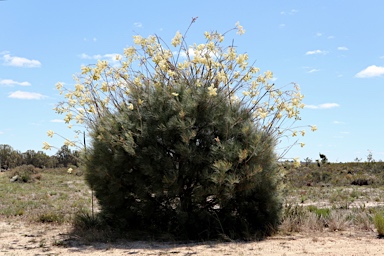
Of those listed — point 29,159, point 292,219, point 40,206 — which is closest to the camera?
point 292,219

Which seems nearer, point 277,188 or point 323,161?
point 277,188

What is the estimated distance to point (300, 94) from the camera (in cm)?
1055

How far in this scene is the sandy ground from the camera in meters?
8.12

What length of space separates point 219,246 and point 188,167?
1773mm

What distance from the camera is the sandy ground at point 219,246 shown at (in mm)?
8125

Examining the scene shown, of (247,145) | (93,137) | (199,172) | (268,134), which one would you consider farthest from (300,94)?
(93,137)

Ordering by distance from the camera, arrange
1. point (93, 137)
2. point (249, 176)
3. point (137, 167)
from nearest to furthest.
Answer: point (249, 176), point (137, 167), point (93, 137)

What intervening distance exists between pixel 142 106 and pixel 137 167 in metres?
1.35

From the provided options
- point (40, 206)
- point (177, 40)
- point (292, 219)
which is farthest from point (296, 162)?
point (40, 206)

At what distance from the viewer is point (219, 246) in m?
8.80

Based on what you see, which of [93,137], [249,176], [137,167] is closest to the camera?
[249,176]

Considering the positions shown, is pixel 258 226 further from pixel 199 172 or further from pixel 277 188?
pixel 199 172

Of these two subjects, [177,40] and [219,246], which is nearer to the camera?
[219,246]

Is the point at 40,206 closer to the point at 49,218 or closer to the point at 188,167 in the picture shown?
the point at 49,218
